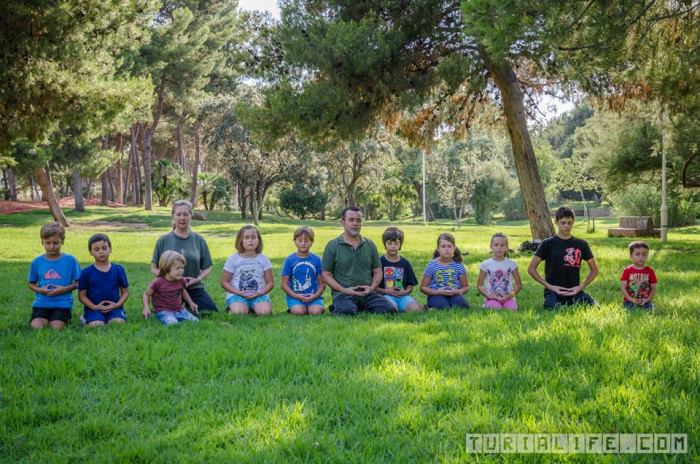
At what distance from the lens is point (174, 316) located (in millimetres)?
6668

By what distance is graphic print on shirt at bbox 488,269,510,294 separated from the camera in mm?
7465

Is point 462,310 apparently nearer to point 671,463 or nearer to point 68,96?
point 671,463

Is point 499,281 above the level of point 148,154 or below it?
below

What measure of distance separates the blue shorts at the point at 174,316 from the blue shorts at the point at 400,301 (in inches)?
94.8

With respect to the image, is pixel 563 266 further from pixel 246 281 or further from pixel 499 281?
pixel 246 281

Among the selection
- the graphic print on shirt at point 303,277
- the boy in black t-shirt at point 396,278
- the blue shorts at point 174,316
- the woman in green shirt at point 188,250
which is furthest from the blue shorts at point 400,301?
the blue shorts at point 174,316

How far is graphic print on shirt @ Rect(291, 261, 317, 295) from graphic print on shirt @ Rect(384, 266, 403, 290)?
930 millimetres

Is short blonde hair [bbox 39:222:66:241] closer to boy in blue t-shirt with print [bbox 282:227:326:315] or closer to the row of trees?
boy in blue t-shirt with print [bbox 282:227:326:315]

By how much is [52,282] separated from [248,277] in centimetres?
224

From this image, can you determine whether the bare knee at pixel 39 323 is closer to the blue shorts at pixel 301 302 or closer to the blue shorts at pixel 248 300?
the blue shorts at pixel 248 300

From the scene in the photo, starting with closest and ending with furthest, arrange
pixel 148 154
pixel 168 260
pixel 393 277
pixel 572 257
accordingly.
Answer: pixel 168 260 → pixel 572 257 → pixel 393 277 → pixel 148 154

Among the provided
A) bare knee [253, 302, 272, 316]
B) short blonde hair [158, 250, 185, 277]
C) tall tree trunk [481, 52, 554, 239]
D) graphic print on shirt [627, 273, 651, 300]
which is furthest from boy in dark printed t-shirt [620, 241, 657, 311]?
tall tree trunk [481, 52, 554, 239]

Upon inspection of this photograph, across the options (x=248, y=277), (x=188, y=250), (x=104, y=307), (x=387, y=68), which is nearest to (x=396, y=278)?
(x=248, y=277)

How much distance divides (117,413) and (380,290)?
14.0 ft
